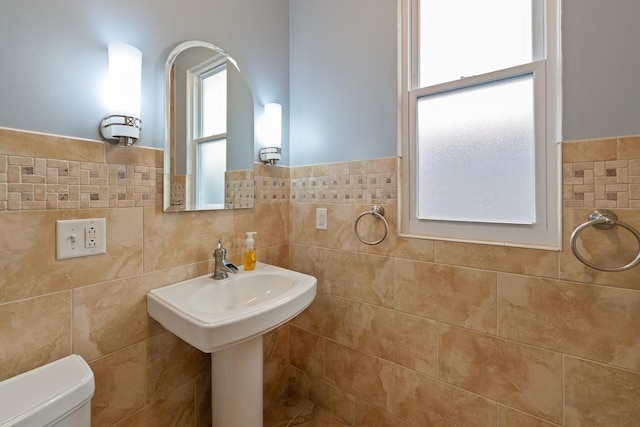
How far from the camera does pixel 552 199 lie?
97 cm

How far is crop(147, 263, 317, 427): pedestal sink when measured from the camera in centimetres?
83

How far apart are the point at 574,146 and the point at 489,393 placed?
95 centimetres

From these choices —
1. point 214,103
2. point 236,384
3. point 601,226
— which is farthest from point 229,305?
point 601,226

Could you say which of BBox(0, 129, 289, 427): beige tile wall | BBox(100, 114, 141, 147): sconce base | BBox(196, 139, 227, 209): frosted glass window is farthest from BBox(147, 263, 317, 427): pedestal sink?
BBox(100, 114, 141, 147): sconce base

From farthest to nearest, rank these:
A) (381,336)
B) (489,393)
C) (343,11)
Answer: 1. (343,11)
2. (381,336)
3. (489,393)

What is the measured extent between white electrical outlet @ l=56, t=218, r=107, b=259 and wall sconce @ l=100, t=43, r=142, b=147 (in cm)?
29

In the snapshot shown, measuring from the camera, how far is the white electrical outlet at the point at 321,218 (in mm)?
1485

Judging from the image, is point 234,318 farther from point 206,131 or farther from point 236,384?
point 206,131

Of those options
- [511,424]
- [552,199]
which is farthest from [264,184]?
[511,424]

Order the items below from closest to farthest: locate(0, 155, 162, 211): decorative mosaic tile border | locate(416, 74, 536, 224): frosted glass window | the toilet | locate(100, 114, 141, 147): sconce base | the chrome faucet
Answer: the toilet < locate(0, 155, 162, 211): decorative mosaic tile border < locate(100, 114, 141, 147): sconce base < locate(416, 74, 536, 224): frosted glass window < the chrome faucet

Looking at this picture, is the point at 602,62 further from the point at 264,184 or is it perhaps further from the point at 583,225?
the point at 264,184

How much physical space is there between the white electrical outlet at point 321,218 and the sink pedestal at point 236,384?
63 centimetres

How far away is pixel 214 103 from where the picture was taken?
4.26ft

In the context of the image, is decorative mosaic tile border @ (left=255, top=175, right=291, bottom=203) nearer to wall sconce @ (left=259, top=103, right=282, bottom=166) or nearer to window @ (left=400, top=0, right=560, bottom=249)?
wall sconce @ (left=259, top=103, right=282, bottom=166)
